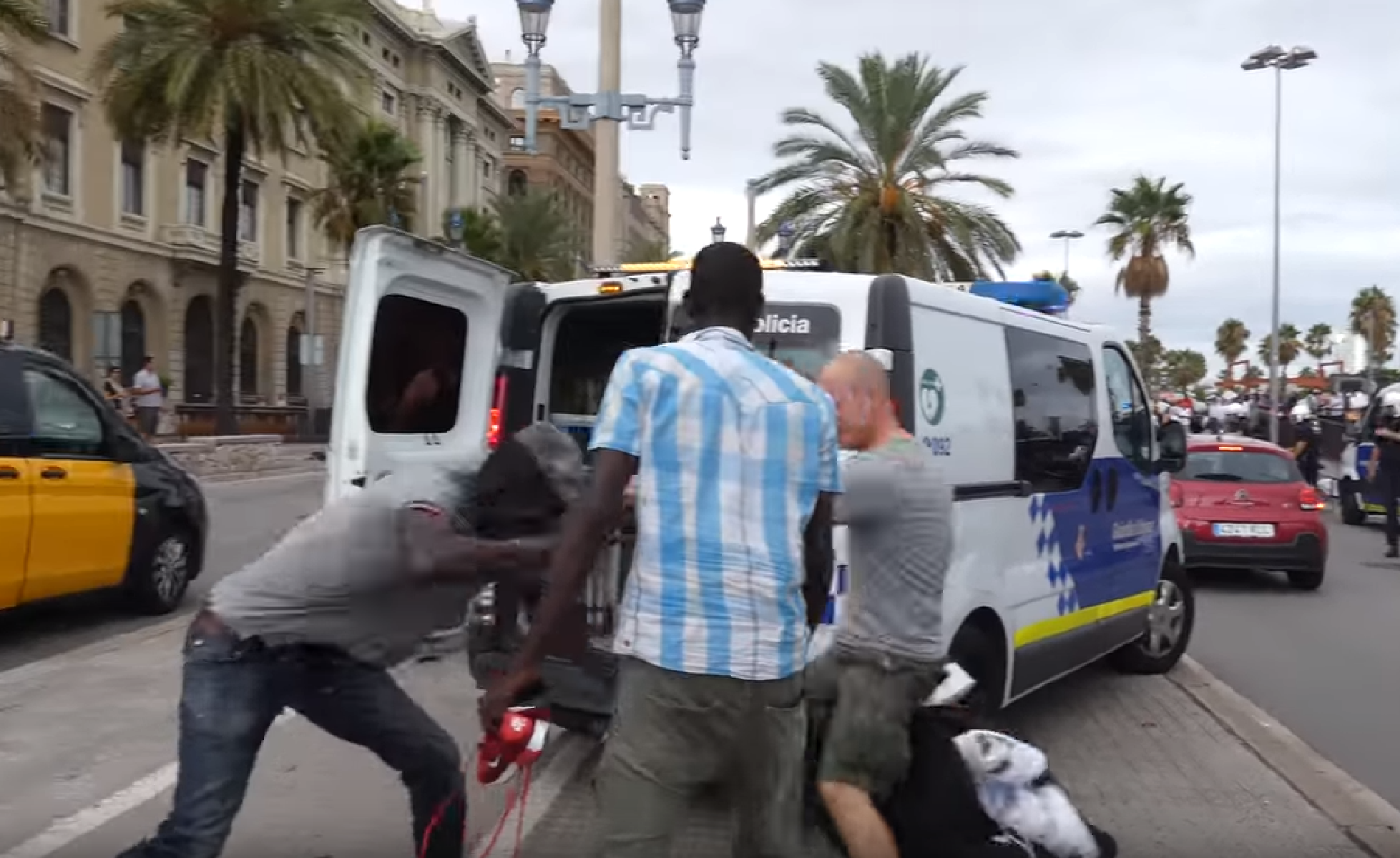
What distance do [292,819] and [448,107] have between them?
6140cm

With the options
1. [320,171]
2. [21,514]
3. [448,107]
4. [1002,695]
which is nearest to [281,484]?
[21,514]

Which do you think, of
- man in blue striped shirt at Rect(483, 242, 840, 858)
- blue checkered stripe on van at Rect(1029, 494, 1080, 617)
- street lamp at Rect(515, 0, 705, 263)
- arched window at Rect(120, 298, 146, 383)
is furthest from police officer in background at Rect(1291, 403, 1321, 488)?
arched window at Rect(120, 298, 146, 383)

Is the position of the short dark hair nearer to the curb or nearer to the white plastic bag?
the white plastic bag

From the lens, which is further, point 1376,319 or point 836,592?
point 1376,319

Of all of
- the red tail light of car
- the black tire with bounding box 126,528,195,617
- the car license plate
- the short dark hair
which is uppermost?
the short dark hair

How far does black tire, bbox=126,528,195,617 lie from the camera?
32.2ft

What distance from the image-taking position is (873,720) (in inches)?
158

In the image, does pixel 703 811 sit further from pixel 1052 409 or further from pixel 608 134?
pixel 608 134

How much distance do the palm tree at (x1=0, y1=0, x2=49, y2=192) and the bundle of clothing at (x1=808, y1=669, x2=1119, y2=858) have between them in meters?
21.5

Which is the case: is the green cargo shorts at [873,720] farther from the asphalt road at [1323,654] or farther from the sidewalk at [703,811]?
the asphalt road at [1323,654]

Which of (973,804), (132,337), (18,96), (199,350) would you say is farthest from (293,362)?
(973,804)

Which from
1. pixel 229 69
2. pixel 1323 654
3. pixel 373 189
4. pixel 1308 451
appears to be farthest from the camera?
pixel 373 189

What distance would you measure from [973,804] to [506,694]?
1.63m

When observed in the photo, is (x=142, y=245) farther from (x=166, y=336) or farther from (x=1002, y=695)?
(x=1002, y=695)
